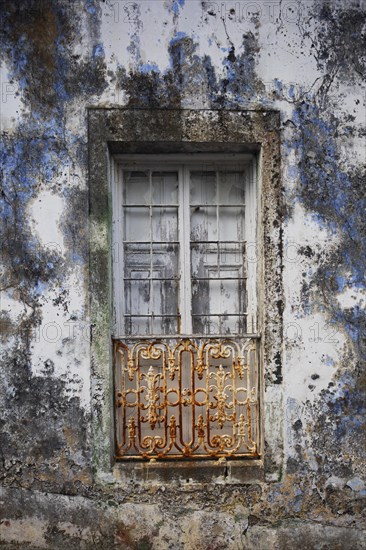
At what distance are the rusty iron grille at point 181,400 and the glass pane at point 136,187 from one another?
114 centimetres

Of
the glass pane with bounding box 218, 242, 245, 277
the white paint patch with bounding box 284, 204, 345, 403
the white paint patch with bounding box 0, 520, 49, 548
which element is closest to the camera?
the white paint patch with bounding box 0, 520, 49, 548

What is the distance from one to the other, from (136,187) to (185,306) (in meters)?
1.04

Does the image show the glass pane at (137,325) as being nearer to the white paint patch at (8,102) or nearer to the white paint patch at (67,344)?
the white paint patch at (67,344)

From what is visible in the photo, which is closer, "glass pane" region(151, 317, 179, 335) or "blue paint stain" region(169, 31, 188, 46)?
"blue paint stain" region(169, 31, 188, 46)

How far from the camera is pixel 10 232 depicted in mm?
6012

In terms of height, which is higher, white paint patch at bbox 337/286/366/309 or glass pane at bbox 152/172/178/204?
glass pane at bbox 152/172/178/204

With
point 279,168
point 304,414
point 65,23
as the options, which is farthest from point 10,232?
point 304,414

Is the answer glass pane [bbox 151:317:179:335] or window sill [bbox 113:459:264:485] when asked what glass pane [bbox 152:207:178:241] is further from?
window sill [bbox 113:459:264:485]

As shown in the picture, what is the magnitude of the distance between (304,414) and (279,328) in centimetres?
69

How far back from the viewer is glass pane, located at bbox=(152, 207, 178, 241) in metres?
6.37

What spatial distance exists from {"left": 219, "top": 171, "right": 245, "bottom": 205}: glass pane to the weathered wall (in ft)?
1.40

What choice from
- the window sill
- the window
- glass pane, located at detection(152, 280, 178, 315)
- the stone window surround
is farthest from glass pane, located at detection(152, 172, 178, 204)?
the window sill

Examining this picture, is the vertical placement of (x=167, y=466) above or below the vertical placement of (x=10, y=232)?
below

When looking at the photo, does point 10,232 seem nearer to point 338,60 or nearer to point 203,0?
point 203,0
